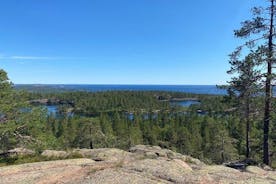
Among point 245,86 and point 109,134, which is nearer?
point 245,86

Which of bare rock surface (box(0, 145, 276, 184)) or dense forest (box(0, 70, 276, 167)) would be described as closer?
bare rock surface (box(0, 145, 276, 184))

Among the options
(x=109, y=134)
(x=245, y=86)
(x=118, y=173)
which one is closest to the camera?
(x=118, y=173)

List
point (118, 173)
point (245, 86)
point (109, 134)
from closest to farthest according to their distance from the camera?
point (118, 173), point (245, 86), point (109, 134)

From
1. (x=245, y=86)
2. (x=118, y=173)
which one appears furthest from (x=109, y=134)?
Result: (x=118, y=173)

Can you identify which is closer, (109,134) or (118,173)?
(118,173)

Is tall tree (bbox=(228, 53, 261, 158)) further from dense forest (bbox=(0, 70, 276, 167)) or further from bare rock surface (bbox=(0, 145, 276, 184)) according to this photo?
bare rock surface (bbox=(0, 145, 276, 184))

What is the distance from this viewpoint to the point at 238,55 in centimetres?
1892

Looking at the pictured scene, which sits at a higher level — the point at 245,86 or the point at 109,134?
the point at 245,86

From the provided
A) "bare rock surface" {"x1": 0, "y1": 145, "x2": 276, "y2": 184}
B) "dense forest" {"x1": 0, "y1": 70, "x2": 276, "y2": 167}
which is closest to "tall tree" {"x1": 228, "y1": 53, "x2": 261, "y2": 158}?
"dense forest" {"x1": 0, "y1": 70, "x2": 276, "y2": 167}

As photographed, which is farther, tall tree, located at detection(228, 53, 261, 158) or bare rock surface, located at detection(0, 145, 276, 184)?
tall tree, located at detection(228, 53, 261, 158)

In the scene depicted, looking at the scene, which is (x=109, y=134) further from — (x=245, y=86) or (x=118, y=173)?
(x=118, y=173)

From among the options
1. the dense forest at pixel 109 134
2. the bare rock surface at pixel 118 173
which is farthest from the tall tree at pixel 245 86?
the bare rock surface at pixel 118 173

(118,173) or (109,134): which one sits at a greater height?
(118,173)

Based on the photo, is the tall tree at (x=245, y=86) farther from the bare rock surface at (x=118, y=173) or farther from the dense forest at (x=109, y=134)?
the bare rock surface at (x=118, y=173)
